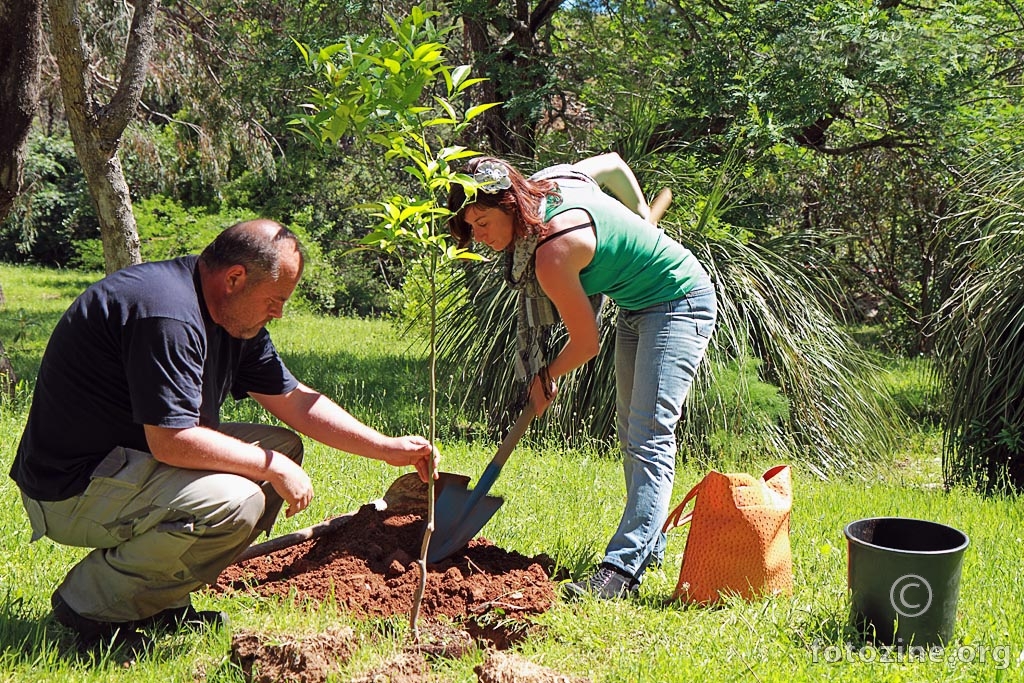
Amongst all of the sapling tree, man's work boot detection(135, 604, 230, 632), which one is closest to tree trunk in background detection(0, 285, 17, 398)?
man's work boot detection(135, 604, 230, 632)

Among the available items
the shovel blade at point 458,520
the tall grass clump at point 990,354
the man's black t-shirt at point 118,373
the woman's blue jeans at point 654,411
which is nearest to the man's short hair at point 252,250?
the man's black t-shirt at point 118,373

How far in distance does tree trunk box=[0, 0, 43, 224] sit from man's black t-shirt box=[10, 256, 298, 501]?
381 cm

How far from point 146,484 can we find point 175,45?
869 cm

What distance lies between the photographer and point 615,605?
341 centimetres

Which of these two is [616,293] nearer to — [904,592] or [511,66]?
[904,592]

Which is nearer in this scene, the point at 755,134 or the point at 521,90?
the point at 755,134

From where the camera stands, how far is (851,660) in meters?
2.98

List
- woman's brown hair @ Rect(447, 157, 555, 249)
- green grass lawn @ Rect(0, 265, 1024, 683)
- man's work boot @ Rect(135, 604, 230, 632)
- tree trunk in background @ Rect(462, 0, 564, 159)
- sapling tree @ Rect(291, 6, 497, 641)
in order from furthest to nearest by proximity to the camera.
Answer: tree trunk in background @ Rect(462, 0, 564, 159) < woman's brown hair @ Rect(447, 157, 555, 249) < man's work boot @ Rect(135, 604, 230, 632) < green grass lawn @ Rect(0, 265, 1024, 683) < sapling tree @ Rect(291, 6, 497, 641)

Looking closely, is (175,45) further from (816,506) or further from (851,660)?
(851,660)

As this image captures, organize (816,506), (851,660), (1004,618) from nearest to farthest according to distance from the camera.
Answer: (851,660), (1004,618), (816,506)

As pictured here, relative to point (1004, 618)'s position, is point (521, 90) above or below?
above

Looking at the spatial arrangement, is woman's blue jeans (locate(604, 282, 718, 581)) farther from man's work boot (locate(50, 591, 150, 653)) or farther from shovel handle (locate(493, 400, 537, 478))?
man's work boot (locate(50, 591, 150, 653))

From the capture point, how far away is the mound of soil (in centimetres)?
333

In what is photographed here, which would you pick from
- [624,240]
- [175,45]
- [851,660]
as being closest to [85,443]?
[624,240]
